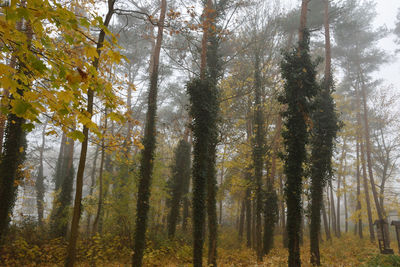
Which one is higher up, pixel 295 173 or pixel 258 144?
pixel 258 144

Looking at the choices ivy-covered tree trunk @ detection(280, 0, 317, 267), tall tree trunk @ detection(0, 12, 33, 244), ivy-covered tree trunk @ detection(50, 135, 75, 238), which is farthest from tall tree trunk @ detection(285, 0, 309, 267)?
ivy-covered tree trunk @ detection(50, 135, 75, 238)

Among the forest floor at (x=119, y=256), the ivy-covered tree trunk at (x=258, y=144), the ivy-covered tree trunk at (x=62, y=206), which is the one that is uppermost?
the ivy-covered tree trunk at (x=258, y=144)

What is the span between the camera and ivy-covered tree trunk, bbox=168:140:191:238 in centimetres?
1496

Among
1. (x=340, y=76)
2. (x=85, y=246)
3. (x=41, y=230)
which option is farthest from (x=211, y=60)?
(x=340, y=76)

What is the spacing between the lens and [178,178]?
51.6 feet

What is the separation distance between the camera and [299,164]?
29.8 feet

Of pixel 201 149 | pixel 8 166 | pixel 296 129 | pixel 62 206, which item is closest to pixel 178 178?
pixel 62 206

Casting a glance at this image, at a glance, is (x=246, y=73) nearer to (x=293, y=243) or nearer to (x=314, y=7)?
(x=314, y=7)

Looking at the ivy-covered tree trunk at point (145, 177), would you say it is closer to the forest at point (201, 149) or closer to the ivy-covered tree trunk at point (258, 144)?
the forest at point (201, 149)

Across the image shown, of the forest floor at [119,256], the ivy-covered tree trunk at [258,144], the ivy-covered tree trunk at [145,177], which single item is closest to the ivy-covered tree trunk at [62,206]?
the forest floor at [119,256]

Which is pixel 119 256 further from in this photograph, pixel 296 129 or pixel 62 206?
pixel 296 129

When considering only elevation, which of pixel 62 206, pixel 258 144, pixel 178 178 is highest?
pixel 258 144

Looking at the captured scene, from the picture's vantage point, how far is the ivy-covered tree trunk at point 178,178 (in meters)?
15.0

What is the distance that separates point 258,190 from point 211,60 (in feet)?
21.4
